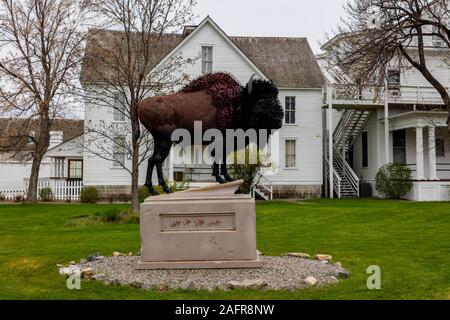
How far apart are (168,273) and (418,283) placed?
4.08 m

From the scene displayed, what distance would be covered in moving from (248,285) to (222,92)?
3522 mm

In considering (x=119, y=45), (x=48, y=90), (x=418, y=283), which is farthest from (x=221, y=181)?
(x=48, y=90)

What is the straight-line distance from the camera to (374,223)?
58.9 ft

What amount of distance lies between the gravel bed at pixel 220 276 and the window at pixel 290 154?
2425cm

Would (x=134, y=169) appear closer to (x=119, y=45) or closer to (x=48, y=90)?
(x=119, y=45)

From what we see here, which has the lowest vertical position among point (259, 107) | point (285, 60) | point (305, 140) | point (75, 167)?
point (75, 167)

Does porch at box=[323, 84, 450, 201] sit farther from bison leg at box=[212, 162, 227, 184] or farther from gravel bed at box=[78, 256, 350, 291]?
bison leg at box=[212, 162, 227, 184]

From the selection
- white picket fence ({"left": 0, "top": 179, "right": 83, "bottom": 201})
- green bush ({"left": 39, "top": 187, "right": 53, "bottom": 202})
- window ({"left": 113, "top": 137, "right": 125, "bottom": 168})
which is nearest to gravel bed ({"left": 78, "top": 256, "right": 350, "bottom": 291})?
window ({"left": 113, "top": 137, "right": 125, "bottom": 168})

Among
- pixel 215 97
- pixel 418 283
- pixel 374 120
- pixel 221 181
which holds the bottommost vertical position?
pixel 418 283

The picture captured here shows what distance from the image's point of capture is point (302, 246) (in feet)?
41.9

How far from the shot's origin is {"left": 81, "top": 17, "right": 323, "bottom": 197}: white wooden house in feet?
103

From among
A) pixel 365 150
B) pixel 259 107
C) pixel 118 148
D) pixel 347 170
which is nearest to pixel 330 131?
pixel 347 170

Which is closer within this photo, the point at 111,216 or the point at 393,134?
the point at 111,216

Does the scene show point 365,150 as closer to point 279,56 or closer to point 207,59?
point 279,56
